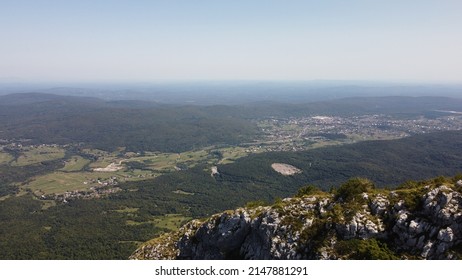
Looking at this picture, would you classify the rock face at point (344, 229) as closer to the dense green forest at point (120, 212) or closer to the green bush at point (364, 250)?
the green bush at point (364, 250)

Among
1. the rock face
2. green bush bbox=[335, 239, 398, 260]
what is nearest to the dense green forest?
the rock face

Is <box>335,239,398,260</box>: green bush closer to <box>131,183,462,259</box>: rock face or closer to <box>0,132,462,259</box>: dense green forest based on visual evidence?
<box>131,183,462,259</box>: rock face

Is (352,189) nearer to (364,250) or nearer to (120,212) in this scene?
(364,250)

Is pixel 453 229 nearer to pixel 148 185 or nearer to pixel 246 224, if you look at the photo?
pixel 246 224

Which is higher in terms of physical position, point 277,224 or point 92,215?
point 277,224

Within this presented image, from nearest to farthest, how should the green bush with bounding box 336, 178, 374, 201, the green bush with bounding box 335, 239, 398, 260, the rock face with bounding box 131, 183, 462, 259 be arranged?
the green bush with bounding box 335, 239, 398, 260 → the rock face with bounding box 131, 183, 462, 259 → the green bush with bounding box 336, 178, 374, 201

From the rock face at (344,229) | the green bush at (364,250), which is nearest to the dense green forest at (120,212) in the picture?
the rock face at (344,229)

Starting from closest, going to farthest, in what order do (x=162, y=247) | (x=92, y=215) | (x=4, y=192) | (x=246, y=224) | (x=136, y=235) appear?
(x=246, y=224) < (x=162, y=247) < (x=136, y=235) < (x=92, y=215) < (x=4, y=192)

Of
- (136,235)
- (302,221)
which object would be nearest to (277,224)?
(302,221)

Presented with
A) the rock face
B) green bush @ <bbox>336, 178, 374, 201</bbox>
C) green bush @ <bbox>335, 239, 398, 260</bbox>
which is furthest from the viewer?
green bush @ <bbox>336, 178, 374, 201</bbox>
